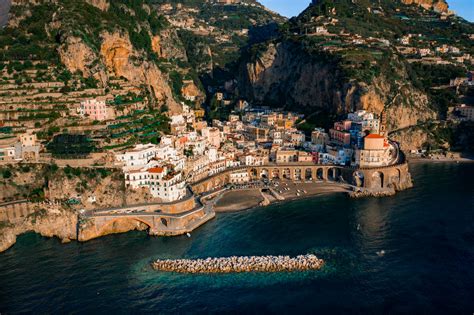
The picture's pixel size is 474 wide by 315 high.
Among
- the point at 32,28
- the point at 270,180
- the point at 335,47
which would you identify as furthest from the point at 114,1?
the point at 270,180

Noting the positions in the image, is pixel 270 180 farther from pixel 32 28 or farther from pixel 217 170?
pixel 32 28

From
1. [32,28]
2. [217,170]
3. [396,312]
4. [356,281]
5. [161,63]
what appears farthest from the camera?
[161,63]

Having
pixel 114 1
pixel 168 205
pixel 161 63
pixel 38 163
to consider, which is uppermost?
pixel 114 1

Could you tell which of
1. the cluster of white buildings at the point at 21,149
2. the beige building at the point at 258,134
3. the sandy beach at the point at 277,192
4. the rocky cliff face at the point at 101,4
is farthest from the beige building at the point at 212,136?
Result: the rocky cliff face at the point at 101,4

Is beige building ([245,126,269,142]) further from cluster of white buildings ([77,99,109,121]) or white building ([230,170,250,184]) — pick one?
cluster of white buildings ([77,99,109,121])

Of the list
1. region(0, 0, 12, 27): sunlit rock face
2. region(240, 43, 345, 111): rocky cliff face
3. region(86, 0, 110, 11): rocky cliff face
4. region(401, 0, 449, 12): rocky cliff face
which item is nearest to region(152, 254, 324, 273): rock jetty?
region(240, 43, 345, 111): rocky cliff face

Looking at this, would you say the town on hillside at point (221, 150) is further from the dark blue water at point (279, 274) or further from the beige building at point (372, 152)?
the dark blue water at point (279, 274)
